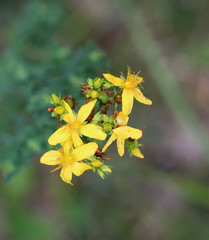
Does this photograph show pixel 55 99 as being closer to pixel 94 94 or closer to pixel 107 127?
pixel 94 94

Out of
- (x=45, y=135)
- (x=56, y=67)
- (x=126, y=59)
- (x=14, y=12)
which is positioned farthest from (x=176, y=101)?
(x=14, y=12)

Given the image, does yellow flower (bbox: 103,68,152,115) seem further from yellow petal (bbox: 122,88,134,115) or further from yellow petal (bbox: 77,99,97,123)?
yellow petal (bbox: 77,99,97,123)

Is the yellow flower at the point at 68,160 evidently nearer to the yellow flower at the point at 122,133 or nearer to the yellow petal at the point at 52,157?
the yellow petal at the point at 52,157

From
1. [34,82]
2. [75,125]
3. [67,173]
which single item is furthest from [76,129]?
[34,82]

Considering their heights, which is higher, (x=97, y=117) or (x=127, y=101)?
(x=127, y=101)

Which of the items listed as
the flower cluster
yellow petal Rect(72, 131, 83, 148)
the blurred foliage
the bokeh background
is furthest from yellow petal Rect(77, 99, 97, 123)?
the bokeh background

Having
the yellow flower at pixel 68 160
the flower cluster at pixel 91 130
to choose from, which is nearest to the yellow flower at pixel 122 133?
the flower cluster at pixel 91 130

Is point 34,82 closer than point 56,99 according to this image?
No

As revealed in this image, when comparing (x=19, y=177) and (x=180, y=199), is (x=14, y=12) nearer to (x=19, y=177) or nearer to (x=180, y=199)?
(x=19, y=177)
